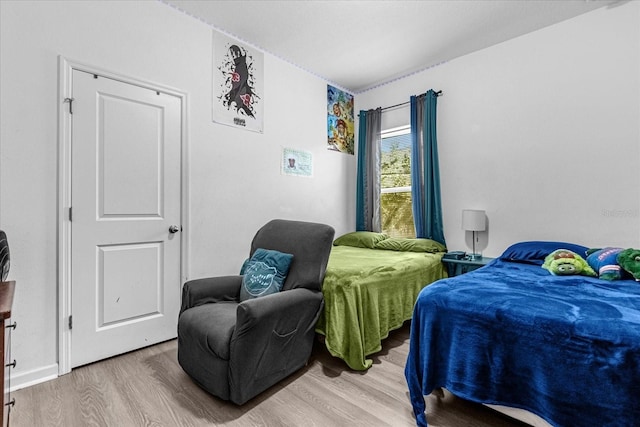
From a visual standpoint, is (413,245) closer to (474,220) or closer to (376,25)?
(474,220)

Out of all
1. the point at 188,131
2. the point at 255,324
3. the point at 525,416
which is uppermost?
the point at 188,131

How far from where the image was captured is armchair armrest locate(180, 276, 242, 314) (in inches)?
85.7

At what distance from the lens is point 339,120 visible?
14.6ft

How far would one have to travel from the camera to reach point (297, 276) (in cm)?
221

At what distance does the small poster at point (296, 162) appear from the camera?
370cm

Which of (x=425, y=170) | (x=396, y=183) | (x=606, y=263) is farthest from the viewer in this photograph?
(x=396, y=183)

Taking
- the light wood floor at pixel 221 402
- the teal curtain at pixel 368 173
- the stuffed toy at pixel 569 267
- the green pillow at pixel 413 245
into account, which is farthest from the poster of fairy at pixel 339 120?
the light wood floor at pixel 221 402

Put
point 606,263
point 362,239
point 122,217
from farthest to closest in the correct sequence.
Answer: point 362,239 → point 122,217 → point 606,263

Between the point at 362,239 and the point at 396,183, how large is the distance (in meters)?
0.93

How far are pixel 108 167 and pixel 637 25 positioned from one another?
4408 mm

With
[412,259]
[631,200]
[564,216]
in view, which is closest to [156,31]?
[412,259]

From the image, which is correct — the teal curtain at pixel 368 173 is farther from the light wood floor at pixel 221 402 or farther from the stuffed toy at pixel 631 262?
the stuffed toy at pixel 631 262

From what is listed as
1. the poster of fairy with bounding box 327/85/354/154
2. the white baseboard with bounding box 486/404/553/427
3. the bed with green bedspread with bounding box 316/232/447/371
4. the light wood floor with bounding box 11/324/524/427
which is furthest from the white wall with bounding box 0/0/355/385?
the white baseboard with bounding box 486/404/553/427

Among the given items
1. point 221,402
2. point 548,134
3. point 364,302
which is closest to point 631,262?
point 548,134
